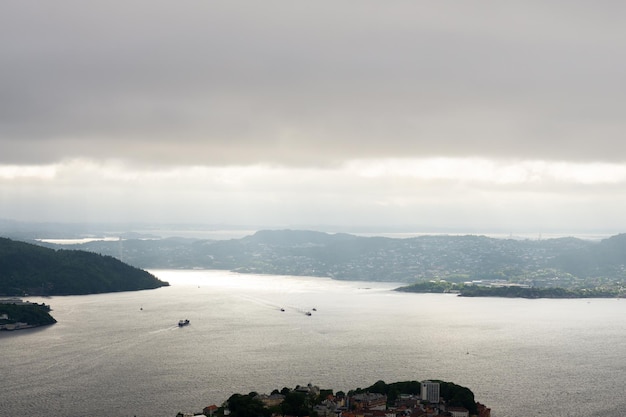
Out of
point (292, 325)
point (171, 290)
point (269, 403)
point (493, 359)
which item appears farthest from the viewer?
point (171, 290)

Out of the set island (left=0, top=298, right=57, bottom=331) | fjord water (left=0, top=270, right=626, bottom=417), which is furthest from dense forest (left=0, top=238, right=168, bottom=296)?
island (left=0, top=298, right=57, bottom=331)

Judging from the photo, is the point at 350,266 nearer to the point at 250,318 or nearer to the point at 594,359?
the point at 250,318

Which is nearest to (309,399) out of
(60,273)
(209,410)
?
(209,410)

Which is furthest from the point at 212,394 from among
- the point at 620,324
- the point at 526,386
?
the point at 620,324

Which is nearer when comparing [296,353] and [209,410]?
[209,410]

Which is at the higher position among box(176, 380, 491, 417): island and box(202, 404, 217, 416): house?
box(176, 380, 491, 417): island

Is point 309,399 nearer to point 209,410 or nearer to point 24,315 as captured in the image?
point 209,410

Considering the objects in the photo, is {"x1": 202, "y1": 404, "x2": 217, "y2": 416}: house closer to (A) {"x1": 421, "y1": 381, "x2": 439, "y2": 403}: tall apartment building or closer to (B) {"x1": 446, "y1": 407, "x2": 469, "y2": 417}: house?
(A) {"x1": 421, "y1": 381, "x2": 439, "y2": 403}: tall apartment building
